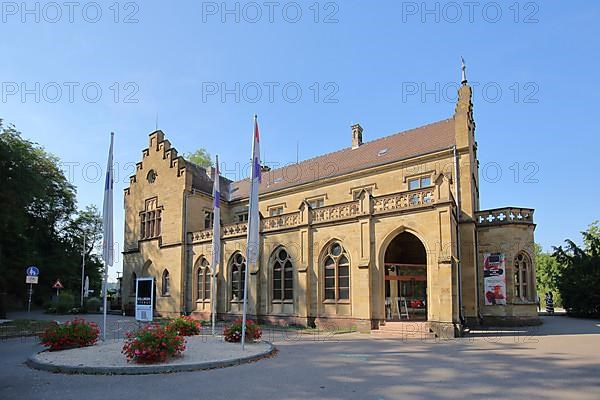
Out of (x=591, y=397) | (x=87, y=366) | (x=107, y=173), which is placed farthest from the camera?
(x=107, y=173)

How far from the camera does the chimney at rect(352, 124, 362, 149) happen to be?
31.6 m

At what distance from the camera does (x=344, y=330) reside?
20.3 meters

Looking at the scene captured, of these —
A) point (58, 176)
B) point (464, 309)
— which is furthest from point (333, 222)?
point (58, 176)

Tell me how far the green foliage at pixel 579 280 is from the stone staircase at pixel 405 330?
54.1 ft

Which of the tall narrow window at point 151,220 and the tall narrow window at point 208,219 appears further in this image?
the tall narrow window at point 151,220

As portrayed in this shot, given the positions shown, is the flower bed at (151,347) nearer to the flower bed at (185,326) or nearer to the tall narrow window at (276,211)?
the flower bed at (185,326)

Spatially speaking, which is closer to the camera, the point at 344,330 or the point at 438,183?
the point at 438,183

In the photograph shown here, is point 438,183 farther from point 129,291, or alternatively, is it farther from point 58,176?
point 58,176

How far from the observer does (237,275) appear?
88.2 feet

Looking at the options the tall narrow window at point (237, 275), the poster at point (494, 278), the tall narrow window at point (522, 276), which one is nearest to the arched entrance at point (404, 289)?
the poster at point (494, 278)

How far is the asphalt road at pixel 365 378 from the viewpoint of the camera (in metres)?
7.77

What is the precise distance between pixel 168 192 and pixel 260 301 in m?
11.7

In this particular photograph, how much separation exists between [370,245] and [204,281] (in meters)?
13.1

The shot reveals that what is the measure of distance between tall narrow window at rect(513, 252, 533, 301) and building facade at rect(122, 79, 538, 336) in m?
0.07
